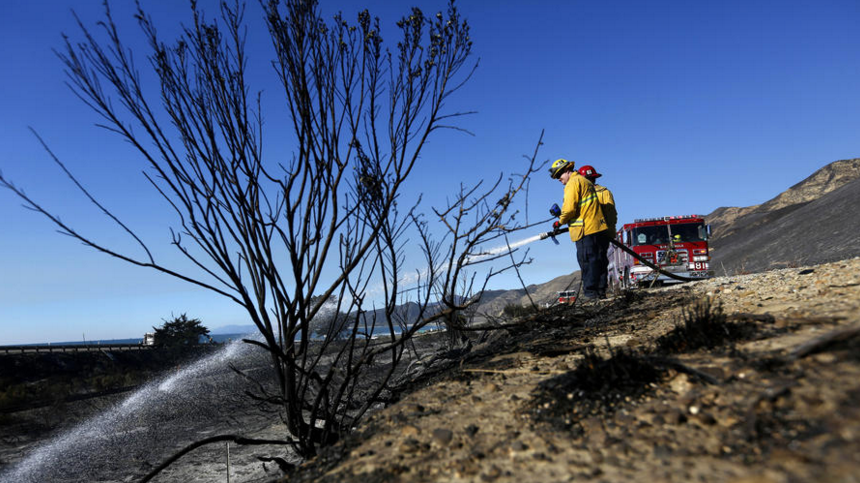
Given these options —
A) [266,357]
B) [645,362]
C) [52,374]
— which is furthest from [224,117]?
[52,374]

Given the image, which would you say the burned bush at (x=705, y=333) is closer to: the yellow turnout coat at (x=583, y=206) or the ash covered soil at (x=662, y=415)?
the ash covered soil at (x=662, y=415)

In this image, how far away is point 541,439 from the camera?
1962 millimetres

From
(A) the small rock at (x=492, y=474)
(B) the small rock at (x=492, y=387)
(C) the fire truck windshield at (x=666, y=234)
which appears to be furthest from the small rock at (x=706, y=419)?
(C) the fire truck windshield at (x=666, y=234)

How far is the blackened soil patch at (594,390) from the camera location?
2.10m

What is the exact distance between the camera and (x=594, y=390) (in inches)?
88.4

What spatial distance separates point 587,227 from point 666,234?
7.89 meters

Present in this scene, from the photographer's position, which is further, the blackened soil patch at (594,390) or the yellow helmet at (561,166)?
the yellow helmet at (561,166)

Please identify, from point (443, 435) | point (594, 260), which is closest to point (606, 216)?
point (594, 260)

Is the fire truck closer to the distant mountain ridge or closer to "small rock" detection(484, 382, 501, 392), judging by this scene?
the distant mountain ridge

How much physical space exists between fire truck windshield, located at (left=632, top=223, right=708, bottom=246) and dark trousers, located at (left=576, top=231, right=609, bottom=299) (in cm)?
721

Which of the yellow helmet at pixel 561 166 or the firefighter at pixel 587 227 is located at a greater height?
the yellow helmet at pixel 561 166

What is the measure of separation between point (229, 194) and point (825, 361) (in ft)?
11.3

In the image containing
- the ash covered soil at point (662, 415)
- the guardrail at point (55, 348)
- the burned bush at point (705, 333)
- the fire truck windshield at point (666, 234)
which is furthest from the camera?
the guardrail at point (55, 348)

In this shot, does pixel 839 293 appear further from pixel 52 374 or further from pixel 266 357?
pixel 52 374
